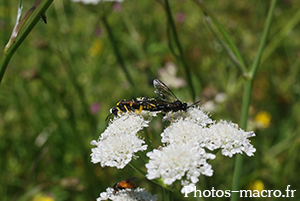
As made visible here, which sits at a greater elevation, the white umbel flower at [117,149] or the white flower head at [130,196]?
the white umbel flower at [117,149]

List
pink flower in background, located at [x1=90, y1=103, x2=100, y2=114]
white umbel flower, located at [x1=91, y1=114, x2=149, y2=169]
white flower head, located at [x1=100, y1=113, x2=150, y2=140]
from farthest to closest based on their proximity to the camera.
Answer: pink flower in background, located at [x1=90, y1=103, x2=100, y2=114] → white flower head, located at [x1=100, y1=113, x2=150, y2=140] → white umbel flower, located at [x1=91, y1=114, x2=149, y2=169]

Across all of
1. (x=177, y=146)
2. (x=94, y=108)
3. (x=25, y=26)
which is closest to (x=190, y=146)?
(x=177, y=146)

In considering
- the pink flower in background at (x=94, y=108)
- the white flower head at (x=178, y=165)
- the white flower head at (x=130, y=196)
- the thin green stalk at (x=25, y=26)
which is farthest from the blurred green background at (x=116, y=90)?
the thin green stalk at (x=25, y=26)

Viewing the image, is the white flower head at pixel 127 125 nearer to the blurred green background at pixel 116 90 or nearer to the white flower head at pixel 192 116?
the white flower head at pixel 192 116

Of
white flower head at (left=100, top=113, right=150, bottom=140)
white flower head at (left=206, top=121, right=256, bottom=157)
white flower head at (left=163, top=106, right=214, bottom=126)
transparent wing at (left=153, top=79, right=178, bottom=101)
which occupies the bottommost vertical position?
white flower head at (left=206, top=121, right=256, bottom=157)

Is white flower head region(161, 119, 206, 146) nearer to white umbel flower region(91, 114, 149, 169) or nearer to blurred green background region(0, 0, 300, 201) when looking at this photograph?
white umbel flower region(91, 114, 149, 169)

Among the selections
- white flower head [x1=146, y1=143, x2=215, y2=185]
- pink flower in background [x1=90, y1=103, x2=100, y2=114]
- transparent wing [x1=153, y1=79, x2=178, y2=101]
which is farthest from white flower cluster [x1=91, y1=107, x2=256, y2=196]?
pink flower in background [x1=90, y1=103, x2=100, y2=114]

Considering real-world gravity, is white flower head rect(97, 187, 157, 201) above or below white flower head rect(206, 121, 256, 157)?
below
